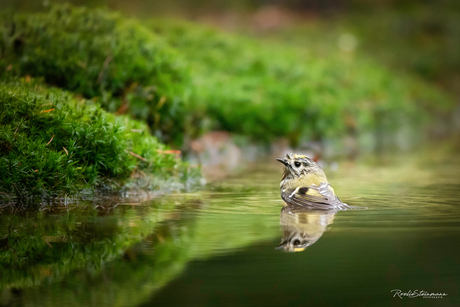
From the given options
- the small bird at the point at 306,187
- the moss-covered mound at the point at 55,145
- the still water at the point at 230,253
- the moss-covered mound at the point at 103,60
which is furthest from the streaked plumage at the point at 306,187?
the moss-covered mound at the point at 103,60

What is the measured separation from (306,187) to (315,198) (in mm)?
143

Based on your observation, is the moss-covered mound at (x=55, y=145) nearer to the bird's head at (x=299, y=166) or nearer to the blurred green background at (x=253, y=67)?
the blurred green background at (x=253, y=67)

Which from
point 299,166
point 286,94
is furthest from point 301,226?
point 286,94

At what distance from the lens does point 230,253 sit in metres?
3.11

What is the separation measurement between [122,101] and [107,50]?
62cm

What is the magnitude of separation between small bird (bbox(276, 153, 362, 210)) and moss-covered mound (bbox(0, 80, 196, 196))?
4.49ft

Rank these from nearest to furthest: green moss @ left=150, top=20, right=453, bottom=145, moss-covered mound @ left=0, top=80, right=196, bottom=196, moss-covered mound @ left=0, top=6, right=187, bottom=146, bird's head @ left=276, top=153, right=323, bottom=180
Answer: moss-covered mound @ left=0, top=80, right=196, bottom=196
bird's head @ left=276, top=153, right=323, bottom=180
moss-covered mound @ left=0, top=6, right=187, bottom=146
green moss @ left=150, top=20, right=453, bottom=145

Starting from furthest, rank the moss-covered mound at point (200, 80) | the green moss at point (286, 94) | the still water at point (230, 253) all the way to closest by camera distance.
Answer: the green moss at point (286, 94), the moss-covered mound at point (200, 80), the still water at point (230, 253)

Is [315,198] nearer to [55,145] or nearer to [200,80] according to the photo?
[55,145]

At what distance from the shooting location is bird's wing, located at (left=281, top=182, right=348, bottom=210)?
15.0ft

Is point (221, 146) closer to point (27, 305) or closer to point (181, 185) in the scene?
point (181, 185)

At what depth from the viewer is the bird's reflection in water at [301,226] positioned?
10.9 feet

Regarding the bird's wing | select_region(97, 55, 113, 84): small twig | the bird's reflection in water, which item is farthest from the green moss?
the bird's reflection in water

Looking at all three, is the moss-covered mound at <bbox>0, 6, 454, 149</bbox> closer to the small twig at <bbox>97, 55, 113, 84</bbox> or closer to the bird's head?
the small twig at <bbox>97, 55, 113, 84</bbox>
